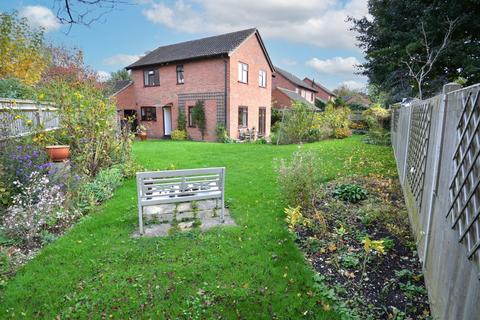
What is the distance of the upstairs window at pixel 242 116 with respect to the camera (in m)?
20.0

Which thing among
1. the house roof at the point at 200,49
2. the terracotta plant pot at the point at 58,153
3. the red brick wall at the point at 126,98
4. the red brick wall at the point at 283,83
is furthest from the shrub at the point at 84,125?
the red brick wall at the point at 283,83

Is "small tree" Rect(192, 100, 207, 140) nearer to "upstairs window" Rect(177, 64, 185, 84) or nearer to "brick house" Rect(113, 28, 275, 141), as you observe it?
"brick house" Rect(113, 28, 275, 141)

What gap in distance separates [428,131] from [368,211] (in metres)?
1.73

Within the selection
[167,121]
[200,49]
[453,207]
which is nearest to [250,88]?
[200,49]

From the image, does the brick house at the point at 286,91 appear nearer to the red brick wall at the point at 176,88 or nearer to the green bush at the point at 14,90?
the red brick wall at the point at 176,88

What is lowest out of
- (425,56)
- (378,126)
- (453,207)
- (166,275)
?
(166,275)

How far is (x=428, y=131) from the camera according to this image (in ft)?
10.8

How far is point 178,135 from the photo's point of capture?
19.9 meters

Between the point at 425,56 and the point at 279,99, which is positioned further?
the point at 279,99

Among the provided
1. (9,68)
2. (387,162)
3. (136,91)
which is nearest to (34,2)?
(387,162)

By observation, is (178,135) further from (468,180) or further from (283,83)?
(468,180)

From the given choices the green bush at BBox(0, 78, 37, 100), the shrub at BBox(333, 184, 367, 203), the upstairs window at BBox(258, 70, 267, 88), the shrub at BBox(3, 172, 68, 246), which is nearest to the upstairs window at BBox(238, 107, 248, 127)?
the upstairs window at BBox(258, 70, 267, 88)

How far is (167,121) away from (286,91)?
14.4 metres

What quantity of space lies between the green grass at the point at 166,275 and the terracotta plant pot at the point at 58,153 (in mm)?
2509
